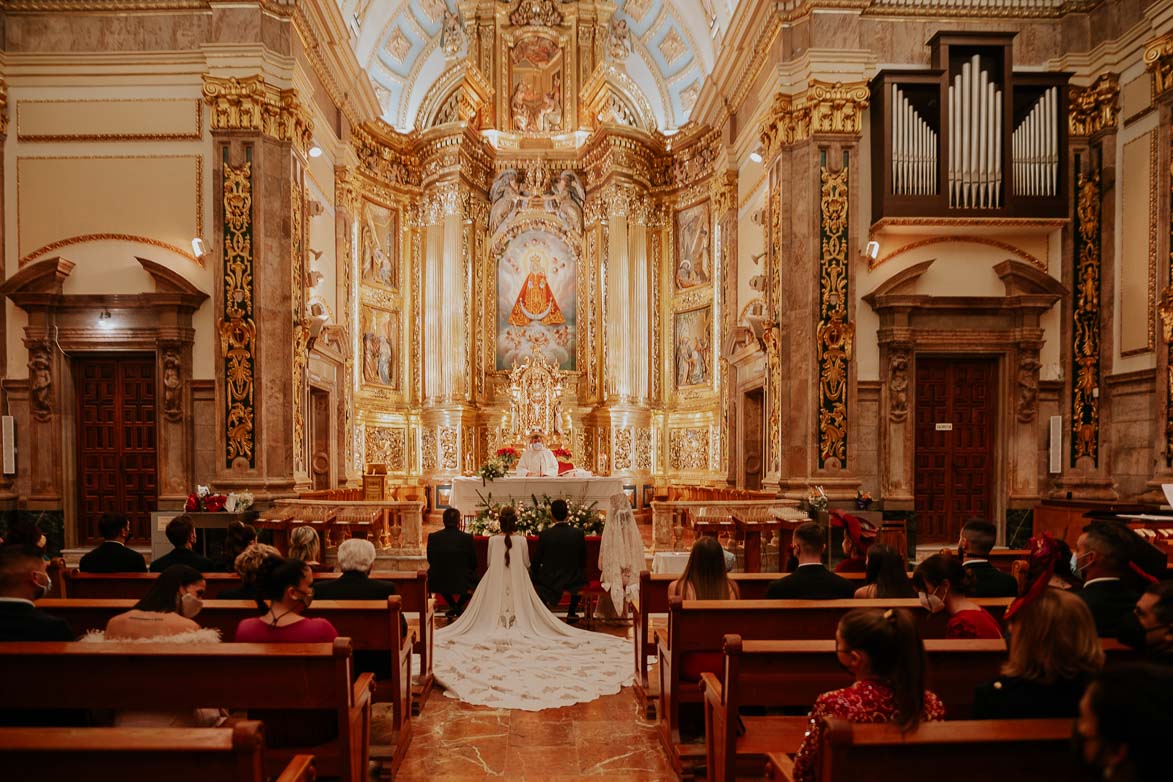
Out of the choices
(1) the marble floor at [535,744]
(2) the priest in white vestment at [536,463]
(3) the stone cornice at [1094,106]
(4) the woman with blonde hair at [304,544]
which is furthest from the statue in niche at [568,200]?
(4) the woman with blonde hair at [304,544]

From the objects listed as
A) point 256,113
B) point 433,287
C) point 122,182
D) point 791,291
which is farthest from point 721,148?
point 122,182

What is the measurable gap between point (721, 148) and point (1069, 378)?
299 inches

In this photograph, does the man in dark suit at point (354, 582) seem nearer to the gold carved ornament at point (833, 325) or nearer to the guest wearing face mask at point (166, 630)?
the guest wearing face mask at point (166, 630)

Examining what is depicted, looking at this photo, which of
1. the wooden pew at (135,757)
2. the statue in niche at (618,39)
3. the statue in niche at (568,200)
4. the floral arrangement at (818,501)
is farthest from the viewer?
the statue in niche at (568,200)

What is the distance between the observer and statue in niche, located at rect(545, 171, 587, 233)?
19.3 meters

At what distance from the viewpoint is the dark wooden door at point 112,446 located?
11.7 meters

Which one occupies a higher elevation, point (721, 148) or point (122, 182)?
point (721, 148)

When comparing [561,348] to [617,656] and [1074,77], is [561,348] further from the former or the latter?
[617,656]

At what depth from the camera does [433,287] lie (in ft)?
60.8

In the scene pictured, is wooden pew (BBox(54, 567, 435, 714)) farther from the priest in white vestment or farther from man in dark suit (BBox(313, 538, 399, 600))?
the priest in white vestment

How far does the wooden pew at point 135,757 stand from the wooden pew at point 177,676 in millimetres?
927

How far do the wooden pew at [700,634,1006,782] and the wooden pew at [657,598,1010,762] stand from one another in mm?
614

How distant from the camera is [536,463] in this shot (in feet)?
43.1

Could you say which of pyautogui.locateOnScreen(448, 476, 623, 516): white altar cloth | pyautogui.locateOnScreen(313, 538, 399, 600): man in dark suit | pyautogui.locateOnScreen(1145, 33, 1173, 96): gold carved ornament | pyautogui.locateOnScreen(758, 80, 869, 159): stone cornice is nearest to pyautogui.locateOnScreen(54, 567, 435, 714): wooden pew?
pyautogui.locateOnScreen(313, 538, 399, 600): man in dark suit
